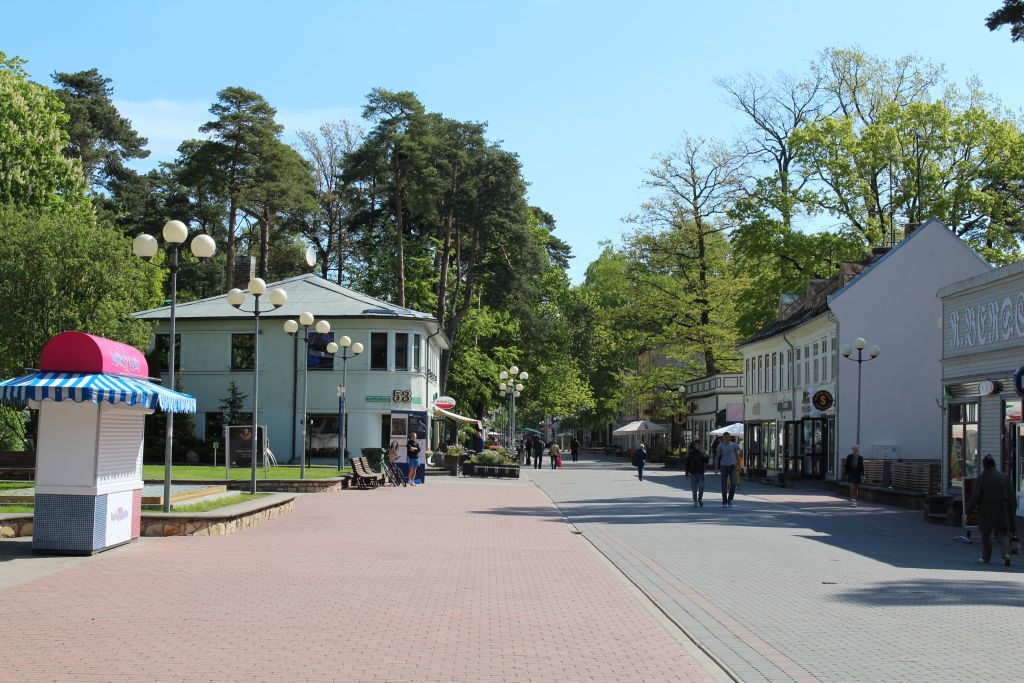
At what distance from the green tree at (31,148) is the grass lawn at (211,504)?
22.7 metres

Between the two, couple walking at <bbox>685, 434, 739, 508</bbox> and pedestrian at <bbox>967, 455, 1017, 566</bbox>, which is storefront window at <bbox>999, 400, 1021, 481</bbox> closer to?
couple walking at <bbox>685, 434, 739, 508</bbox>

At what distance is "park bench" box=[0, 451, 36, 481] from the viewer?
2547 centimetres

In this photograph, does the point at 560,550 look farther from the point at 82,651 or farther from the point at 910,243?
the point at 910,243

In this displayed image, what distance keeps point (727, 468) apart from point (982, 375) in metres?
6.30

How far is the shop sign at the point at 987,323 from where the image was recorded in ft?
77.0

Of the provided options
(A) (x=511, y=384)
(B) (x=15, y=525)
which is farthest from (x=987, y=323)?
(A) (x=511, y=384)

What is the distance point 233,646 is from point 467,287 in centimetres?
4995

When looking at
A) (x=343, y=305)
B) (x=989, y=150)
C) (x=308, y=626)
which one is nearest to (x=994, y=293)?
(x=308, y=626)

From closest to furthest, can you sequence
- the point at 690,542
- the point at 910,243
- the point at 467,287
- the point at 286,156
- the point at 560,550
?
the point at 560,550 < the point at 690,542 < the point at 910,243 < the point at 286,156 < the point at 467,287

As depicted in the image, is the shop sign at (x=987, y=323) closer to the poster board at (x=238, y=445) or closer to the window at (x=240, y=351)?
the poster board at (x=238, y=445)

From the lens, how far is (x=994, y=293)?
2477cm

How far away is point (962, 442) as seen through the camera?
2625cm

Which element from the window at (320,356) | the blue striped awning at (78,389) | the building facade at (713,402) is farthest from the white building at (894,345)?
the blue striped awning at (78,389)

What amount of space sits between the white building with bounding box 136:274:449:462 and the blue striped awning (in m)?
34.4
